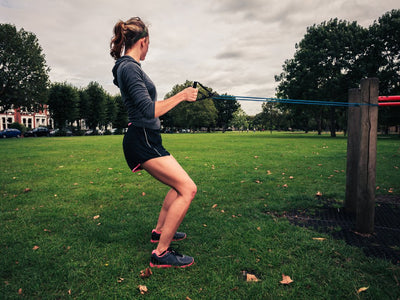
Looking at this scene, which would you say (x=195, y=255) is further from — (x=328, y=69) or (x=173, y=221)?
(x=328, y=69)

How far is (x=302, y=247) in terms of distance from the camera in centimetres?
325

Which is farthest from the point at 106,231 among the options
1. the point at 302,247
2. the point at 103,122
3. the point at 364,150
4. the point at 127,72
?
the point at 103,122

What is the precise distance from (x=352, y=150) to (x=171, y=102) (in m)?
3.43

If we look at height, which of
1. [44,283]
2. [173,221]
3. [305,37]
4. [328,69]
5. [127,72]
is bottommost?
[44,283]

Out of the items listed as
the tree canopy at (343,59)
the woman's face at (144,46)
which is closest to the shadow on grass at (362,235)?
the woman's face at (144,46)

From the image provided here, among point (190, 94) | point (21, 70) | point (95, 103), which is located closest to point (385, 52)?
point (190, 94)

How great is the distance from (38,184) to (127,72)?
237 inches

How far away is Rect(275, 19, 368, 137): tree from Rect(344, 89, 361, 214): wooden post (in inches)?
1270

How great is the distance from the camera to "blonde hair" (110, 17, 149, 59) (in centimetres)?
269

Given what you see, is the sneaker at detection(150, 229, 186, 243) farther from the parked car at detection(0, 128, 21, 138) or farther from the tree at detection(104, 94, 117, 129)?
the tree at detection(104, 94, 117, 129)

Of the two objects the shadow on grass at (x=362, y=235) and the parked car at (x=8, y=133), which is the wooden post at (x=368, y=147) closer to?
the shadow on grass at (x=362, y=235)

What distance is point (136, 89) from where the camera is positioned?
2.52 meters

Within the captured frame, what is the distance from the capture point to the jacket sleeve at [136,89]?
2514mm

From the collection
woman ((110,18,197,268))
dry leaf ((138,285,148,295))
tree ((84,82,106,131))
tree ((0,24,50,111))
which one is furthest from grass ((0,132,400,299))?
tree ((84,82,106,131))
